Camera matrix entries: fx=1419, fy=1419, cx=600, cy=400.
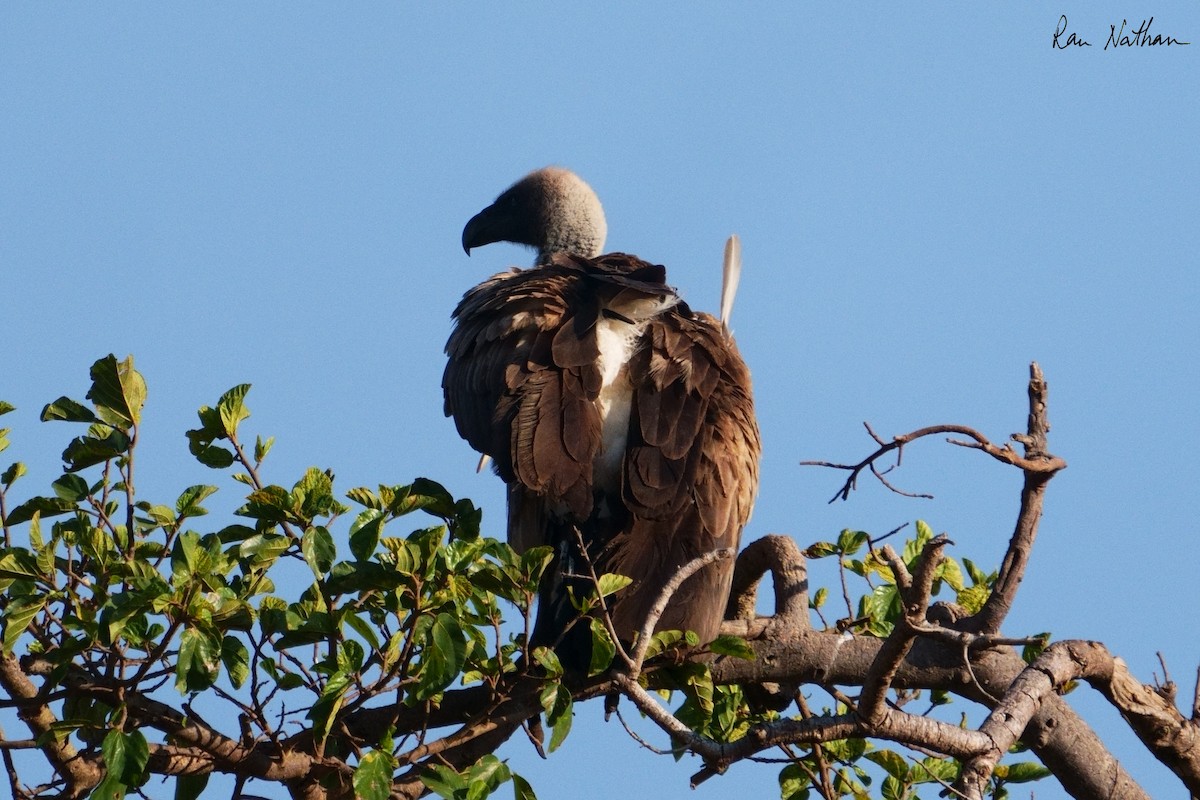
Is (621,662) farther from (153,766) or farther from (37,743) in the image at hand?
(37,743)

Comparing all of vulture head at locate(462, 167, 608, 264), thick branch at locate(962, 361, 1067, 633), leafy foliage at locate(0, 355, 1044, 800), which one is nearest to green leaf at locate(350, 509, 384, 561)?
leafy foliage at locate(0, 355, 1044, 800)

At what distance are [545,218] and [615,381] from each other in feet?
11.3

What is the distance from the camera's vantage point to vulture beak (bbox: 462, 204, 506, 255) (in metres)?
8.11

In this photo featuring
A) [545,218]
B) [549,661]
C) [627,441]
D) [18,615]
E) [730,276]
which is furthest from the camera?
[545,218]

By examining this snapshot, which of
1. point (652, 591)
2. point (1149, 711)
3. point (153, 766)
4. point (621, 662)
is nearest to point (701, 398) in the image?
point (652, 591)

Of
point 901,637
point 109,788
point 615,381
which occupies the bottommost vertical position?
point 901,637

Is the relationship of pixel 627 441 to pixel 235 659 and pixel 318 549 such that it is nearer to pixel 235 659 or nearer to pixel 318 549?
pixel 318 549

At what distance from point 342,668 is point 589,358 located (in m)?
1.53

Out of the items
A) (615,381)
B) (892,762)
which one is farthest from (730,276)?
(892,762)

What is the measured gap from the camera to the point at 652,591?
14.3 ft

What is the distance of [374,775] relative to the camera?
3.48m

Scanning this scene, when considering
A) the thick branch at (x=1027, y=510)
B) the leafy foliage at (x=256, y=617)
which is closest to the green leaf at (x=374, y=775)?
the leafy foliage at (x=256, y=617)

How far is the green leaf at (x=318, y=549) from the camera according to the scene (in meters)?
3.77

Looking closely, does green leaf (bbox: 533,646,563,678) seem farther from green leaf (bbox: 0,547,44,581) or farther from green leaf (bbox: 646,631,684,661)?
green leaf (bbox: 0,547,44,581)
